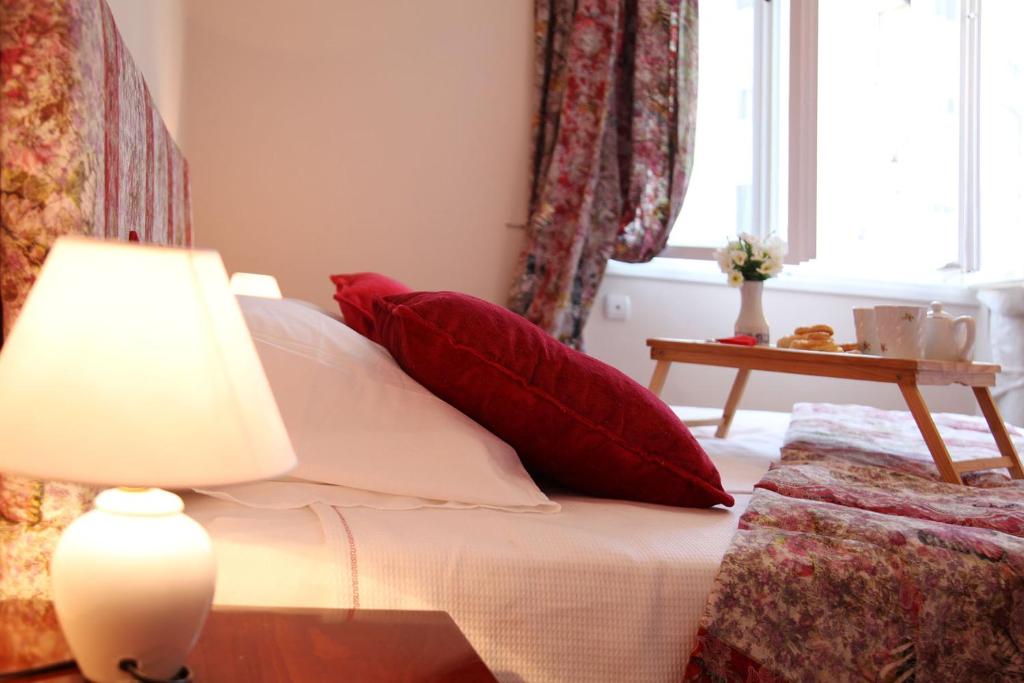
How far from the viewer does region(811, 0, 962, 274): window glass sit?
3977 mm

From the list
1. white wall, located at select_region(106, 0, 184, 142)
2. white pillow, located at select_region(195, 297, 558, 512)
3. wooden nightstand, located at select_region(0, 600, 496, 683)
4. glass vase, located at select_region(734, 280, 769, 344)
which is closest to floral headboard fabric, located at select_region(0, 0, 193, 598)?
wooden nightstand, located at select_region(0, 600, 496, 683)

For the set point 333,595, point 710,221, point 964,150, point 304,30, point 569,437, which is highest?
point 304,30

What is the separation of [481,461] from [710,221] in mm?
2891

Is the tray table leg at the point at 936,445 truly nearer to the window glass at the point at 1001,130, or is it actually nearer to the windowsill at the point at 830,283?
the windowsill at the point at 830,283

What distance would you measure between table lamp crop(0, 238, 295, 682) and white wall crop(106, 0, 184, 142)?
1.11 metres

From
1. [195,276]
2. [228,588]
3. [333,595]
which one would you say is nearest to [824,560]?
[333,595]

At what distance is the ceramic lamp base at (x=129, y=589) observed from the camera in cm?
63

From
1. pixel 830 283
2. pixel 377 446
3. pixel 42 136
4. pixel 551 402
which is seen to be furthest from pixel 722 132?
pixel 42 136

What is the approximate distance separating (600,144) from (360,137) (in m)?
0.90

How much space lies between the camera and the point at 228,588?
1001 mm

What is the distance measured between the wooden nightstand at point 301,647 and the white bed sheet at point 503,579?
0.45 feet

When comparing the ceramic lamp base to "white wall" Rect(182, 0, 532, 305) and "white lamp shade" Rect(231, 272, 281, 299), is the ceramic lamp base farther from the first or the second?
"white wall" Rect(182, 0, 532, 305)

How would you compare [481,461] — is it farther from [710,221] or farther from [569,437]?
[710,221]

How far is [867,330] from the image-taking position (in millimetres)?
2357
